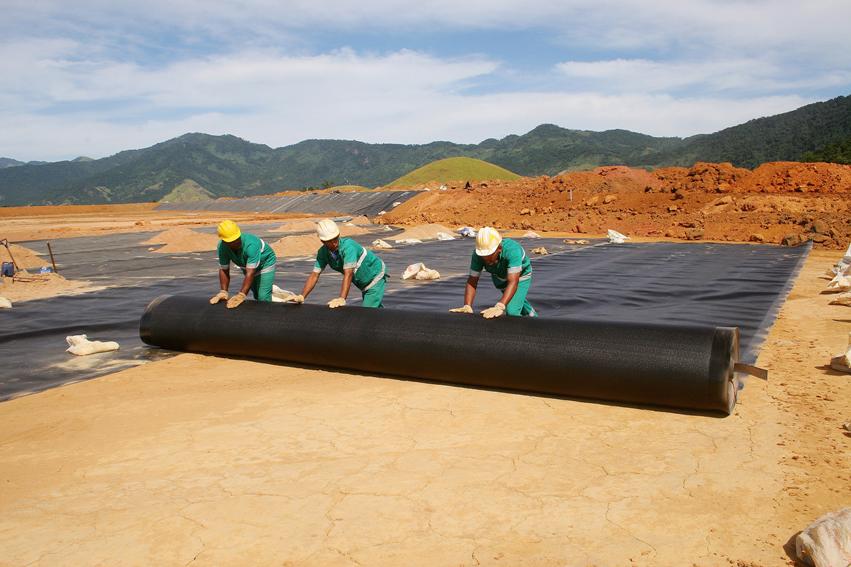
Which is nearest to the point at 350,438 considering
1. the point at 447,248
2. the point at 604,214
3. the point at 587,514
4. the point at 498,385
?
the point at 498,385

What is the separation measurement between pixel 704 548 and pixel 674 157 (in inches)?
→ 3489

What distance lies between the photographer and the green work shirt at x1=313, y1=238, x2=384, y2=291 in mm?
6766

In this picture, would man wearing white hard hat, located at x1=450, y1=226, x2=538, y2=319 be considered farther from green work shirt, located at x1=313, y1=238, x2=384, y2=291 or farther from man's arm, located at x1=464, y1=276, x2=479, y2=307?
green work shirt, located at x1=313, y1=238, x2=384, y2=291

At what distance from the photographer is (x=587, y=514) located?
3.47 m

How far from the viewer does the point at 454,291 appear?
11.1 m

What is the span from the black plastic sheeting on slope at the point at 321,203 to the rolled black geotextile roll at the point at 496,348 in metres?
36.0

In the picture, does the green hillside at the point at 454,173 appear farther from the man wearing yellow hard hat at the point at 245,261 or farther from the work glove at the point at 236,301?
the work glove at the point at 236,301

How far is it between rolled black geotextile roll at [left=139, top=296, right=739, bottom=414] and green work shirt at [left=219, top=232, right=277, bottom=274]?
1.82 ft

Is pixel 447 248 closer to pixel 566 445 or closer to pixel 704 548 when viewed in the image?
pixel 566 445

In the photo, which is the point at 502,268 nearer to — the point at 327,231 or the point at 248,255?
the point at 327,231

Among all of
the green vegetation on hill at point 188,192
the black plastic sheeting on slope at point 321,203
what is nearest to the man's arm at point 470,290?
the black plastic sheeting on slope at point 321,203

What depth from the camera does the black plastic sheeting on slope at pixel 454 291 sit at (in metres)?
7.61

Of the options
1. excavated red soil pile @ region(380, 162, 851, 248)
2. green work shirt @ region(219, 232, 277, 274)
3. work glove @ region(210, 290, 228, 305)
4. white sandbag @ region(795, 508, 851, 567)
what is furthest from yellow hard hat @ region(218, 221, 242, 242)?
excavated red soil pile @ region(380, 162, 851, 248)

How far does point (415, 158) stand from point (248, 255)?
166350 millimetres
